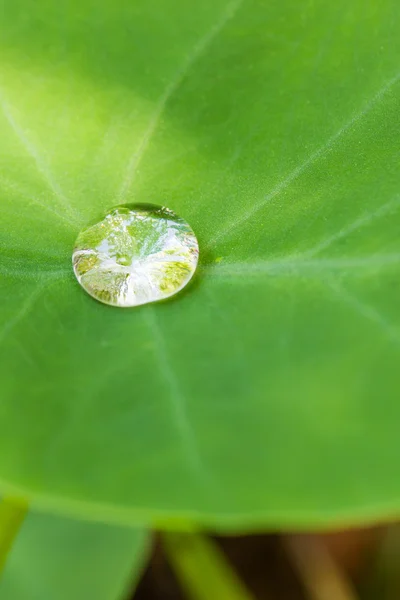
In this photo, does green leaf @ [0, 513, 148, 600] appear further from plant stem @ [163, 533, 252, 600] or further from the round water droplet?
the round water droplet

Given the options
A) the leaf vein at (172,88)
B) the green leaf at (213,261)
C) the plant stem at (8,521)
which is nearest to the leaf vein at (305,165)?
the green leaf at (213,261)

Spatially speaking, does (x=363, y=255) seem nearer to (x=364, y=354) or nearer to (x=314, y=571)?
(x=364, y=354)

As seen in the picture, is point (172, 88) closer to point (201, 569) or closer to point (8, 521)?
point (8, 521)

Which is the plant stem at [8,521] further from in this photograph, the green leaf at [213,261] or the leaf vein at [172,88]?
the leaf vein at [172,88]

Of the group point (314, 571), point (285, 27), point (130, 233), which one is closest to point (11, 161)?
point (130, 233)

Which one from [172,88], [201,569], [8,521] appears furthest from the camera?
[201,569]

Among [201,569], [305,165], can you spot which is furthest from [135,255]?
[201,569]

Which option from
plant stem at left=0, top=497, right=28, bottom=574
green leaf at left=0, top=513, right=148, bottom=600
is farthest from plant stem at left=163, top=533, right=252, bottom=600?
plant stem at left=0, top=497, right=28, bottom=574
